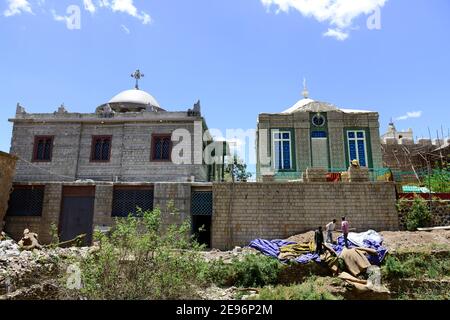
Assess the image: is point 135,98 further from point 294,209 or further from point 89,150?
point 294,209

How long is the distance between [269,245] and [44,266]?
7.81m

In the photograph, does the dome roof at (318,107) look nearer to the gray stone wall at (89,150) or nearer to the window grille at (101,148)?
the gray stone wall at (89,150)

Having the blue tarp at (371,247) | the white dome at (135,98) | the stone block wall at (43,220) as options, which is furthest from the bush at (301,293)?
the white dome at (135,98)

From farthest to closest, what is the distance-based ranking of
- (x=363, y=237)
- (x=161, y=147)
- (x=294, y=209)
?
(x=161, y=147) → (x=294, y=209) → (x=363, y=237)

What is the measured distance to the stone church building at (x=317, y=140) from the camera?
20516 millimetres

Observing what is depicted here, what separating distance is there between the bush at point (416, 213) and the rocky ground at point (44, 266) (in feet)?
4.12

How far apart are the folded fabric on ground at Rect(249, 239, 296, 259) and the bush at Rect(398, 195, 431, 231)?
17.1 ft

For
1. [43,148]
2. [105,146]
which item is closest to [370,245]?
[105,146]

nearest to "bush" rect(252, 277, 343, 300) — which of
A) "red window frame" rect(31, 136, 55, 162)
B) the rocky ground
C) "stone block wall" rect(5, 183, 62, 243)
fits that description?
the rocky ground

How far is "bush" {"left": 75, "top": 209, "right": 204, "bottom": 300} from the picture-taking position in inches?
307

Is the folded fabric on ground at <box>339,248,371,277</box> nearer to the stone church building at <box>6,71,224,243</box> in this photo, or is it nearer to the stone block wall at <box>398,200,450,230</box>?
the stone block wall at <box>398,200,450,230</box>

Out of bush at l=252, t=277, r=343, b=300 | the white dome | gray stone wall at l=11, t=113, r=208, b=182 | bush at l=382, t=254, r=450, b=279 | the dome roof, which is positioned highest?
the white dome

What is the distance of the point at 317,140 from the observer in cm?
2102

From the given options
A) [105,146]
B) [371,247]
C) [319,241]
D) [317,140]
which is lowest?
[371,247]
